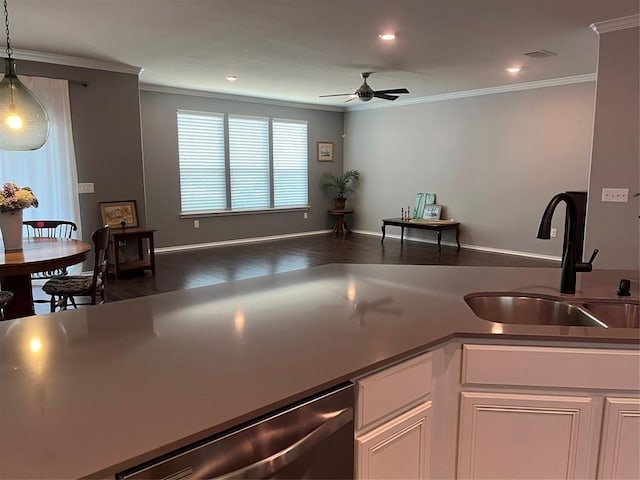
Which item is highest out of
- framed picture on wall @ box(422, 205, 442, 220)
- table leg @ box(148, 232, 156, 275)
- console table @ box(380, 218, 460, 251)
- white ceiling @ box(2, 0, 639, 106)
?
white ceiling @ box(2, 0, 639, 106)

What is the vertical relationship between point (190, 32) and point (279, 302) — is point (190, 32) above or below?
above

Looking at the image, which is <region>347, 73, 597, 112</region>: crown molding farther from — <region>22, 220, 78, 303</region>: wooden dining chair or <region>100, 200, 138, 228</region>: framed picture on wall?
<region>22, 220, 78, 303</region>: wooden dining chair

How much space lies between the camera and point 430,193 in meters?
8.31

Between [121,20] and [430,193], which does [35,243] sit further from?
[430,193]

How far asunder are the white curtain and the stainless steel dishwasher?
16.9 ft

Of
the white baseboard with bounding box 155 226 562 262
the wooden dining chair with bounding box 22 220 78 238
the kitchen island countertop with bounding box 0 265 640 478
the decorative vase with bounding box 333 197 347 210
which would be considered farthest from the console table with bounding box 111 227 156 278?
the decorative vase with bounding box 333 197 347 210

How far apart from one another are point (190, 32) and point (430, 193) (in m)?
5.29

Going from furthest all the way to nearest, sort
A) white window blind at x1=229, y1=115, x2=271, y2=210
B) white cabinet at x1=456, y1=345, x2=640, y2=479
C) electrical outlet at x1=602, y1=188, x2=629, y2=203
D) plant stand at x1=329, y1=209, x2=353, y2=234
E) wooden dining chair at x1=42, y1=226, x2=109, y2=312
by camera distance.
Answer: plant stand at x1=329, y1=209, x2=353, y2=234 → white window blind at x1=229, y1=115, x2=271, y2=210 → electrical outlet at x1=602, y1=188, x2=629, y2=203 → wooden dining chair at x1=42, y1=226, x2=109, y2=312 → white cabinet at x1=456, y1=345, x2=640, y2=479

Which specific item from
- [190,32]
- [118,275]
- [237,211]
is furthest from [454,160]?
[118,275]

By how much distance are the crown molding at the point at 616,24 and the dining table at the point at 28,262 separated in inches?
184

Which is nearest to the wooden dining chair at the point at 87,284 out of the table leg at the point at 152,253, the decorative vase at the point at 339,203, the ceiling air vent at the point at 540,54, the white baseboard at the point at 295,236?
the table leg at the point at 152,253

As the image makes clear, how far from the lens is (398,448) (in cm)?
131

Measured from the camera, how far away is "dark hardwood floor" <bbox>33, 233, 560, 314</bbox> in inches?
213

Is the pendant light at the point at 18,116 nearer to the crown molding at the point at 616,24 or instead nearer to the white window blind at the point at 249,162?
the crown molding at the point at 616,24
